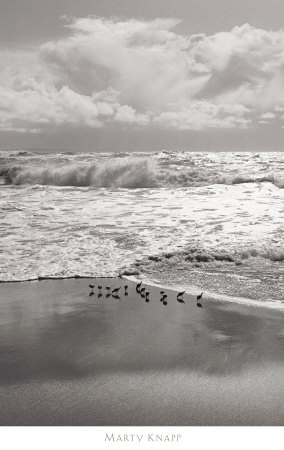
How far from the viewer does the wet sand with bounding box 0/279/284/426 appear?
3.34 m

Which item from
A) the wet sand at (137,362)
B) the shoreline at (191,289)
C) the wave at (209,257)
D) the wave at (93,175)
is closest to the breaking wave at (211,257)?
the wave at (209,257)

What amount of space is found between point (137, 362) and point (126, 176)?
1943 cm

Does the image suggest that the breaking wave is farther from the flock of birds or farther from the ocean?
the flock of birds

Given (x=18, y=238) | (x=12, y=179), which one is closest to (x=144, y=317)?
(x=18, y=238)

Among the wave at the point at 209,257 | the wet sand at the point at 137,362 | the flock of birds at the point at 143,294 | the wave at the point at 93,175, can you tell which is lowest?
the wet sand at the point at 137,362

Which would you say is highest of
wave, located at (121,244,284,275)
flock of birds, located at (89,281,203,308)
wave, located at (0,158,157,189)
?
wave, located at (0,158,157,189)

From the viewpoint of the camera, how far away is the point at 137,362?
13.7 ft

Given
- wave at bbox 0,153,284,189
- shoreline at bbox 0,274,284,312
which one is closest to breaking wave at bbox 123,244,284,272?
shoreline at bbox 0,274,284,312

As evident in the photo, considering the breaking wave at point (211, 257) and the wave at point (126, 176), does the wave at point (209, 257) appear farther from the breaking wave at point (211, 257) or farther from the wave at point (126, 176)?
the wave at point (126, 176)

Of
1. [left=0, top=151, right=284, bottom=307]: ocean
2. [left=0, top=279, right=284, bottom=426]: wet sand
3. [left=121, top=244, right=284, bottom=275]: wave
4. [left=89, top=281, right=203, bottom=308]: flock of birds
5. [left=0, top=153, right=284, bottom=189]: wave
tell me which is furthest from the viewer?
[left=0, top=153, right=284, bottom=189]: wave

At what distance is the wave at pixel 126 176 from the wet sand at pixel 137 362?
16032 mm

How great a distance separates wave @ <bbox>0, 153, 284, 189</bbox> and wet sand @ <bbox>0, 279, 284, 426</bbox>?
631 inches

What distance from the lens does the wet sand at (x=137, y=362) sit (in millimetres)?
3342

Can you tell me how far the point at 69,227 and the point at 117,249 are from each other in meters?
2.13
